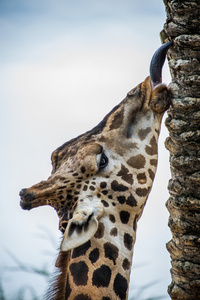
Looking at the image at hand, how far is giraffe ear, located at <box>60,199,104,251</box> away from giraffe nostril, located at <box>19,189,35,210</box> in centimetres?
44

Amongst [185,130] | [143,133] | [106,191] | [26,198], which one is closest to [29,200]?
[26,198]

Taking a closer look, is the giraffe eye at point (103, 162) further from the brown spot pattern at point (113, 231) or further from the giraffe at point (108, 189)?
the brown spot pattern at point (113, 231)

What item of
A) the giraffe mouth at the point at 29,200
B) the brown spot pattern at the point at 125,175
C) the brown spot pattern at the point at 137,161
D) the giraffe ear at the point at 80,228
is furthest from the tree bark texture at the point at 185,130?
the giraffe mouth at the point at 29,200

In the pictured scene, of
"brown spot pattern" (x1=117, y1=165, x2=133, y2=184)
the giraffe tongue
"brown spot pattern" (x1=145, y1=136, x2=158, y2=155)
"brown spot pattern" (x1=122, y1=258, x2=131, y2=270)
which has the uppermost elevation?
the giraffe tongue

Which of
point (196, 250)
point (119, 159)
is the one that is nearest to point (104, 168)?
point (119, 159)

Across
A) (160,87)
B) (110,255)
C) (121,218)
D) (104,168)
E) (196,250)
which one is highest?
(160,87)

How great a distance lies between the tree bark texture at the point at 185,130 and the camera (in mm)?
3064

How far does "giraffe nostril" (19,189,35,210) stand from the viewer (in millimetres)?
3133

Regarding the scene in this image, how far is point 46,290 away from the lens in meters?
3.19

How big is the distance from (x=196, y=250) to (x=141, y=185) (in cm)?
60

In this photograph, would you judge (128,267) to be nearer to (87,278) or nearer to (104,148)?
(87,278)

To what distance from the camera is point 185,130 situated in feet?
10.2

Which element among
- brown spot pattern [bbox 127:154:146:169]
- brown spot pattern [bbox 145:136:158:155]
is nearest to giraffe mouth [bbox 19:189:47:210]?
brown spot pattern [bbox 127:154:146:169]

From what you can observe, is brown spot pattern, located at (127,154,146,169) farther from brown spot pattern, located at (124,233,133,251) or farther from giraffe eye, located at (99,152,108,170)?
brown spot pattern, located at (124,233,133,251)
